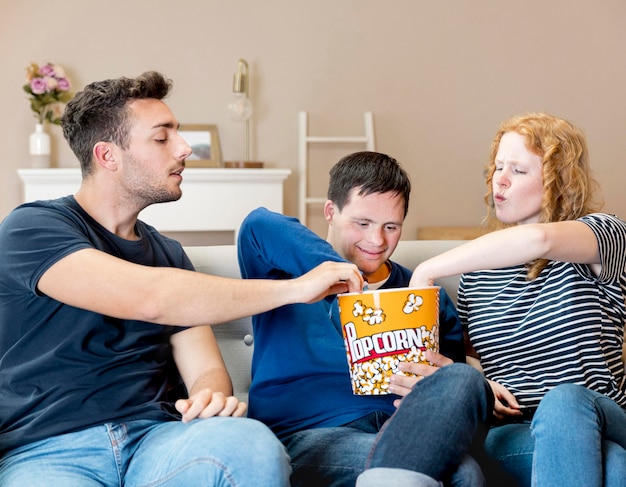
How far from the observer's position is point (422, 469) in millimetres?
1140

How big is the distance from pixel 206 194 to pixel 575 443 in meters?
2.75

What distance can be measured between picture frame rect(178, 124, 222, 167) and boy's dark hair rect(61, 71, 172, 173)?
7.95 feet

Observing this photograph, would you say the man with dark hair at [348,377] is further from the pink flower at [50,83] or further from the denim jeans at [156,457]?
the pink flower at [50,83]

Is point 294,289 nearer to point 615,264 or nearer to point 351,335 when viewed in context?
point 351,335

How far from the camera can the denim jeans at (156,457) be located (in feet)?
3.79

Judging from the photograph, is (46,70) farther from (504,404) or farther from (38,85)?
(504,404)

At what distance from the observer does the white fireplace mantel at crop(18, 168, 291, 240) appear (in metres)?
3.71

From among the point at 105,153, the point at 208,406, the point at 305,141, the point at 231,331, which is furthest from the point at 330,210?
the point at 305,141

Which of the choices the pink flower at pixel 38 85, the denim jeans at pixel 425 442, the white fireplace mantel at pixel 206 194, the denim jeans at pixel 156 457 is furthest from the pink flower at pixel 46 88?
the denim jeans at pixel 425 442

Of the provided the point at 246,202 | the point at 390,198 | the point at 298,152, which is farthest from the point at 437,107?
the point at 390,198

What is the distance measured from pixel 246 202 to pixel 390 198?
2226 millimetres

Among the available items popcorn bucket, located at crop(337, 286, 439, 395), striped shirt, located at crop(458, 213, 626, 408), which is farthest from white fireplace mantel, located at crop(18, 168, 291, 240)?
popcorn bucket, located at crop(337, 286, 439, 395)

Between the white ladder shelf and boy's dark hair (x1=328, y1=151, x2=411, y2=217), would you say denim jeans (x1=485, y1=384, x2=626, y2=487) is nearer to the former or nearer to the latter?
boy's dark hair (x1=328, y1=151, x2=411, y2=217)

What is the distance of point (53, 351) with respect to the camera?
1.35 meters
